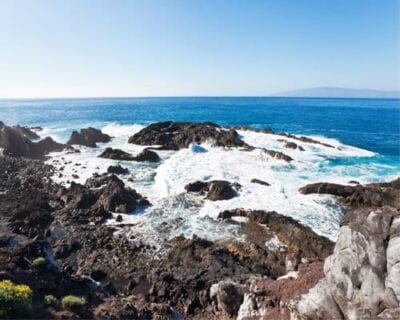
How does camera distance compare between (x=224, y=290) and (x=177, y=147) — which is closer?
(x=224, y=290)

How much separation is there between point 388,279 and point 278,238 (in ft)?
46.6

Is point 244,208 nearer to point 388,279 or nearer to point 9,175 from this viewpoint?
point 388,279

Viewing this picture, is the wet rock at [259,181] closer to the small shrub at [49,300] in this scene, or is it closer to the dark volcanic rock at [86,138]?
the small shrub at [49,300]

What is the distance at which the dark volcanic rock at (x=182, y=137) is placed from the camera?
179ft

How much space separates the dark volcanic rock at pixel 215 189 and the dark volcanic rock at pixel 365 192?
6706mm

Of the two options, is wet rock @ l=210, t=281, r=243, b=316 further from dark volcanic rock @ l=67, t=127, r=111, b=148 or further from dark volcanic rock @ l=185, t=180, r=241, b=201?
dark volcanic rock @ l=67, t=127, r=111, b=148

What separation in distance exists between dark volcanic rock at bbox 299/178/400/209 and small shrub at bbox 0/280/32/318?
25.7 meters

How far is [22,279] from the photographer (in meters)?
14.7

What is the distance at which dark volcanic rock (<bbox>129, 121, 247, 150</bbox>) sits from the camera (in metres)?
Answer: 54.6

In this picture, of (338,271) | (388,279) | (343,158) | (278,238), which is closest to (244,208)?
(278,238)

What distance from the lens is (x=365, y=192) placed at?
2959 centimetres

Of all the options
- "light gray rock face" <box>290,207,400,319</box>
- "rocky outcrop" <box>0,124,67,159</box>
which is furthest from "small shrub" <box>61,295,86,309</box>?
"rocky outcrop" <box>0,124,67,159</box>

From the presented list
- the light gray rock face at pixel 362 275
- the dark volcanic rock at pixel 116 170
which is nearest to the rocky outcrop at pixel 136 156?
the dark volcanic rock at pixel 116 170

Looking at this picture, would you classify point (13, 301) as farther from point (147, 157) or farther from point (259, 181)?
point (147, 157)
